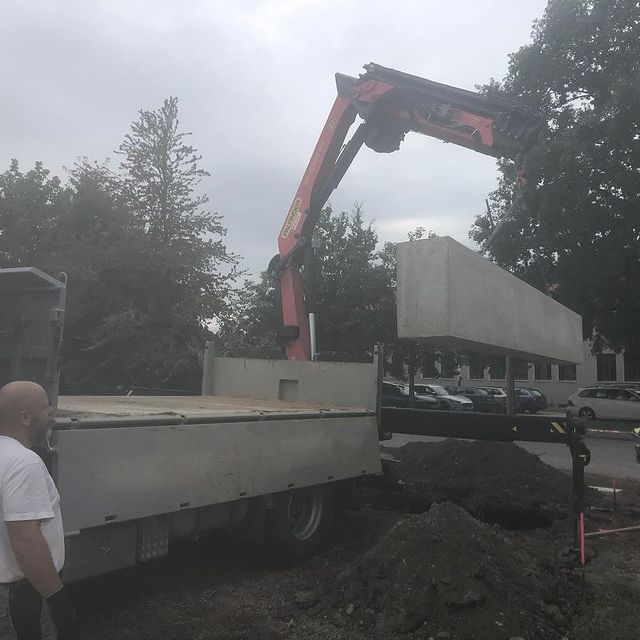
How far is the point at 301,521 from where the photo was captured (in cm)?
598

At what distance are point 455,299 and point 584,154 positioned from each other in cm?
1649

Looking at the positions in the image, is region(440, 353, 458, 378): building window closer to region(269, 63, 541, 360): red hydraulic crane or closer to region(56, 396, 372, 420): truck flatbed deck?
region(269, 63, 541, 360): red hydraulic crane

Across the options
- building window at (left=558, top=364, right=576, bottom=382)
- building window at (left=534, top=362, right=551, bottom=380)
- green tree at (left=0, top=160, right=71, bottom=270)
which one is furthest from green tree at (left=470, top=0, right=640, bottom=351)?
building window at (left=534, top=362, right=551, bottom=380)

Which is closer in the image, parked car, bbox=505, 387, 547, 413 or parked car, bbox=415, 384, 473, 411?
parked car, bbox=415, 384, 473, 411

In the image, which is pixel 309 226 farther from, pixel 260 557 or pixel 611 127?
pixel 611 127

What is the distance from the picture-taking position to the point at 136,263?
14.6 meters

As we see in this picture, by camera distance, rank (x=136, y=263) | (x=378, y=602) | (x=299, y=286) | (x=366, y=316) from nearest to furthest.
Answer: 1. (x=378, y=602)
2. (x=299, y=286)
3. (x=136, y=263)
4. (x=366, y=316)

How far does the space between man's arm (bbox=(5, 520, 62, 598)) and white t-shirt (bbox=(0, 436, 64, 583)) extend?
0.03m

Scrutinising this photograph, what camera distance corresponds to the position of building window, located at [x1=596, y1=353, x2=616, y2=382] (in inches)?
1569

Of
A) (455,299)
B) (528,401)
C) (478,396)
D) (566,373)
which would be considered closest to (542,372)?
(566,373)

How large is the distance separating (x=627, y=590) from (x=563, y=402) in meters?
38.6

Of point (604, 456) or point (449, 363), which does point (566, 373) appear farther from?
point (604, 456)

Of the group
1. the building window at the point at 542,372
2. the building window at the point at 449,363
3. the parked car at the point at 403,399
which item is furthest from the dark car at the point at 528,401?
the building window at the point at 542,372

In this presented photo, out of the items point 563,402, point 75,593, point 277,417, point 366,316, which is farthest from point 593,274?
point 563,402
